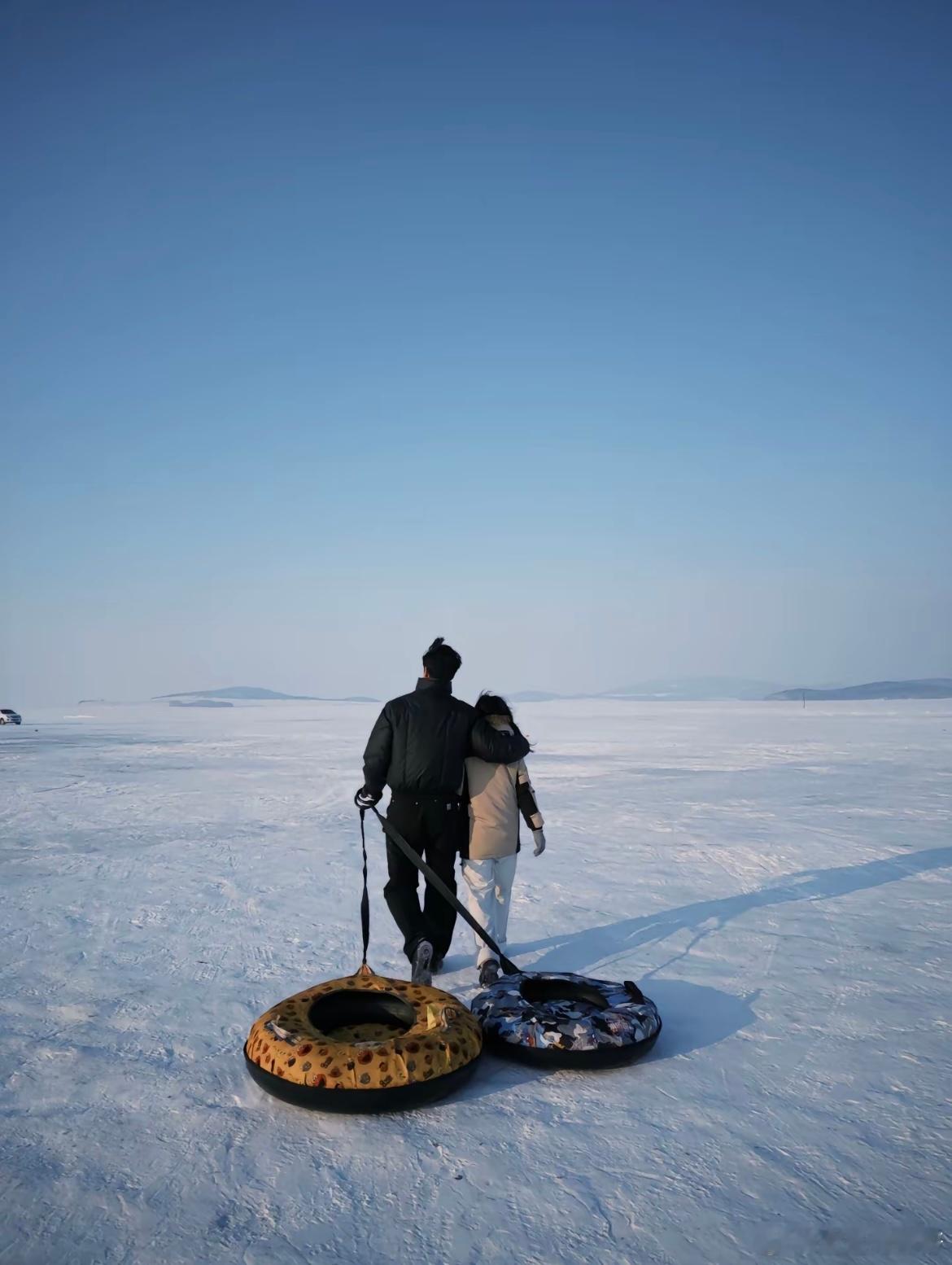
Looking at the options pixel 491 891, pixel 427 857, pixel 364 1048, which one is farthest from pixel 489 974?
pixel 364 1048

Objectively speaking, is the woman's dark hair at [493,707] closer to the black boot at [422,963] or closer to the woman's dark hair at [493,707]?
the woman's dark hair at [493,707]

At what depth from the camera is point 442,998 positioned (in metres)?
3.74

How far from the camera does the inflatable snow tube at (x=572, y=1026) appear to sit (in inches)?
142

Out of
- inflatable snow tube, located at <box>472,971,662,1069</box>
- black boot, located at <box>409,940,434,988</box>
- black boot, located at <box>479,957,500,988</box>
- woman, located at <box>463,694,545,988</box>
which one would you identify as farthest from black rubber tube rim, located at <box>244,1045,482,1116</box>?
woman, located at <box>463,694,545,988</box>

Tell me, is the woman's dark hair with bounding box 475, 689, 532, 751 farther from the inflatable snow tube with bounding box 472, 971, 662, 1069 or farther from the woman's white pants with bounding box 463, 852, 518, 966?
the inflatable snow tube with bounding box 472, 971, 662, 1069

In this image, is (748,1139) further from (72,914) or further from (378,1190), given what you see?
(72,914)

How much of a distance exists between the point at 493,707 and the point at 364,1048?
2264mm

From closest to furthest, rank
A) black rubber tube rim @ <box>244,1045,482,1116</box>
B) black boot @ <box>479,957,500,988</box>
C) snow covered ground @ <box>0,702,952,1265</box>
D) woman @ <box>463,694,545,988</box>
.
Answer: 1. snow covered ground @ <box>0,702,952,1265</box>
2. black rubber tube rim @ <box>244,1045,482,1116</box>
3. black boot @ <box>479,957,500,988</box>
4. woman @ <box>463,694,545,988</box>

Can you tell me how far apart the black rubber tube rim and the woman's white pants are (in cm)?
161

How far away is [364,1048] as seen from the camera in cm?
327

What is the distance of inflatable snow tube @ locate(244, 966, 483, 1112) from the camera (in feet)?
10.4

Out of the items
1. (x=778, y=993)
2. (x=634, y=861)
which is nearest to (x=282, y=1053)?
(x=778, y=993)

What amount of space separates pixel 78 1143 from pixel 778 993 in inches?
142

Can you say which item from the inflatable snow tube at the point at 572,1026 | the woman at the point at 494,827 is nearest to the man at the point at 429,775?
the woman at the point at 494,827
